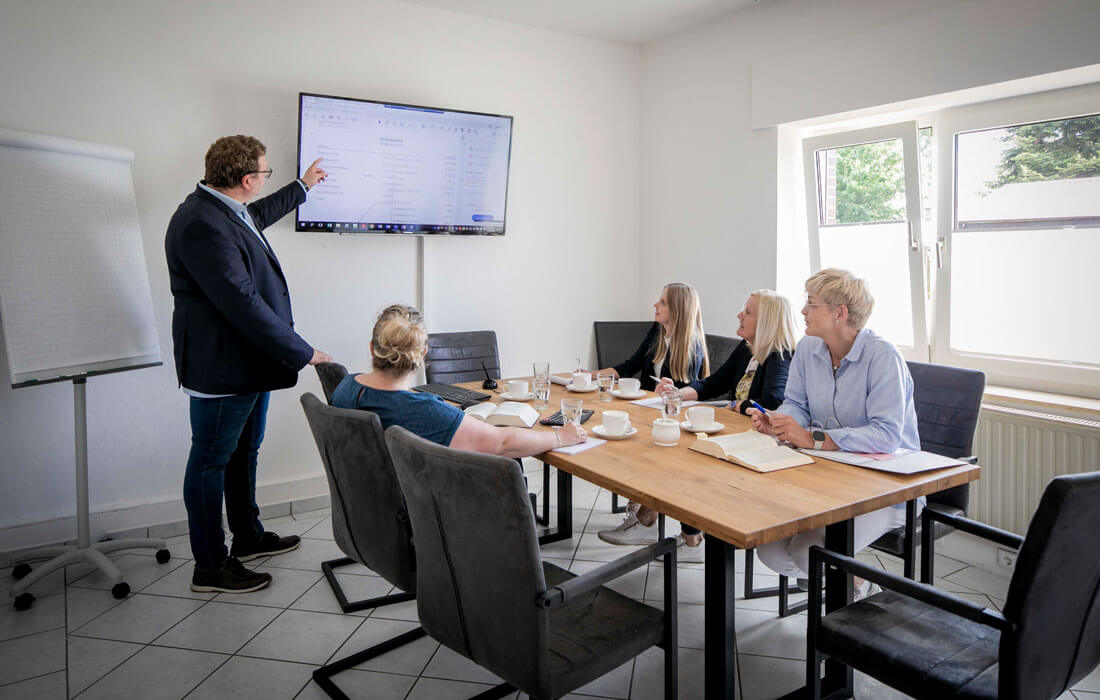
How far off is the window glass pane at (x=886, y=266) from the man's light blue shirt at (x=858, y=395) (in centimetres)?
142

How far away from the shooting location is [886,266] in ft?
12.3

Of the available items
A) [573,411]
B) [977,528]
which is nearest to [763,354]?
[573,411]

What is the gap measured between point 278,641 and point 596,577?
1.50m

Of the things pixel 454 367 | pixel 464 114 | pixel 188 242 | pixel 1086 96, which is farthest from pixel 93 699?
pixel 1086 96

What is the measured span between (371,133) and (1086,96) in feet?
10.7

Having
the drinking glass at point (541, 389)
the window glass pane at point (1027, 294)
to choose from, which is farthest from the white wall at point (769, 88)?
the drinking glass at point (541, 389)

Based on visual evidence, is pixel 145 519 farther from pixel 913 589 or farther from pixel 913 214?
pixel 913 214

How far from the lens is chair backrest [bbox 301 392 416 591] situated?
1858mm

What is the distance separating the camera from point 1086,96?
2939mm

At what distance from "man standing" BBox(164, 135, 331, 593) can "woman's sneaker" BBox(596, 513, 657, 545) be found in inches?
59.5

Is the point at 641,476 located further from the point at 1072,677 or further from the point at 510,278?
the point at 510,278

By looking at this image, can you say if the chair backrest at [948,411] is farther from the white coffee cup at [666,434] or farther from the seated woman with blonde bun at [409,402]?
the seated woman with blonde bun at [409,402]

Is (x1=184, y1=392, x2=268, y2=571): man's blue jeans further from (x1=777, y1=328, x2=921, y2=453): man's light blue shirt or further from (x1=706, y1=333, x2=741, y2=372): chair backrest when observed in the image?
(x1=706, y1=333, x2=741, y2=372): chair backrest

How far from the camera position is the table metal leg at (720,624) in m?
1.69
